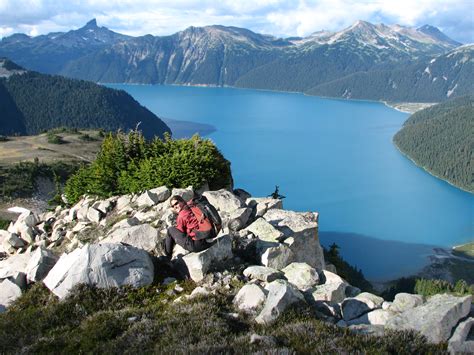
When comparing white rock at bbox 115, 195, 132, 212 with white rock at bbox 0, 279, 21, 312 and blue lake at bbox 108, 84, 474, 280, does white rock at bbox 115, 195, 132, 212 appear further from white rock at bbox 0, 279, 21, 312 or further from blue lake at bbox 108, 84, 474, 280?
blue lake at bbox 108, 84, 474, 280

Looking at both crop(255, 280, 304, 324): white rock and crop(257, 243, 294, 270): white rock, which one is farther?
crop(257, 243, 294, 270): white rock

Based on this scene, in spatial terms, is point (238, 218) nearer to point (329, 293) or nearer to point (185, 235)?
point (185, 235)

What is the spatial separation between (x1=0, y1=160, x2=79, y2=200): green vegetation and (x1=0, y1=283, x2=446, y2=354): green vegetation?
166 ft

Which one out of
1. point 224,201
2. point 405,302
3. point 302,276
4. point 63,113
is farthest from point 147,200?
point 63,113

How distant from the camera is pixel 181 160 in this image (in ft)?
67.3

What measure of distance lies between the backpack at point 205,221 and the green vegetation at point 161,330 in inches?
79.4

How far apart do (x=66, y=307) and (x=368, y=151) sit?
535 ft

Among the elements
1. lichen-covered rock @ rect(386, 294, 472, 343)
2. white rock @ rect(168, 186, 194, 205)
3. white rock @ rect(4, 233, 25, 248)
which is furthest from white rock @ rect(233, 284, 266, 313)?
white rock @ rect(4, 233, 25, 248)

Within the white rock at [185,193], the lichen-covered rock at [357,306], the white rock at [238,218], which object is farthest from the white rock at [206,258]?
the white rock at [185,193]

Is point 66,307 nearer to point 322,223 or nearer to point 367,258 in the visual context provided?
point 367,258

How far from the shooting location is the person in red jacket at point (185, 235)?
41.4 feet

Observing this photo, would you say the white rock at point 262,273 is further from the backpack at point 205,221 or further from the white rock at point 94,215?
the white rock at point 94,215

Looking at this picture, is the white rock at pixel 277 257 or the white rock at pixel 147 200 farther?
the white rock at pixel 147 200

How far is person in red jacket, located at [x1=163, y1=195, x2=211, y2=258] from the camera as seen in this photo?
12609 mm
